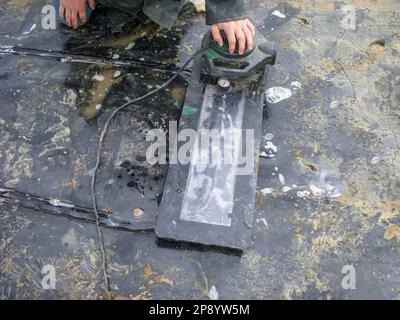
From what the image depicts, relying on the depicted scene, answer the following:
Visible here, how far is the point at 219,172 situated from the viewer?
1606 millimetres

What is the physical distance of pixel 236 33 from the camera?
67.6 inches

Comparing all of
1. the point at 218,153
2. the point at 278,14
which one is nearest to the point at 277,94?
the point at 218,153

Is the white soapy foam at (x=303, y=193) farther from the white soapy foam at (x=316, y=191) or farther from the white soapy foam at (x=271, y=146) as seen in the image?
the white soapy foam at (x=271, y=146)

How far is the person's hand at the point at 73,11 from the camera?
209 centimetres

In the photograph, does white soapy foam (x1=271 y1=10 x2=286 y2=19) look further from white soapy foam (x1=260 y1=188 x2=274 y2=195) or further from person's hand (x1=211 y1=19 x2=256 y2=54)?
white soapy foam (x1=260 y1=188 x2=274 y2=195)

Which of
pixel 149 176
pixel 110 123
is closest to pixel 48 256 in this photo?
pixel 149 176

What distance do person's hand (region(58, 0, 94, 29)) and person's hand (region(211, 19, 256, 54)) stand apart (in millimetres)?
759

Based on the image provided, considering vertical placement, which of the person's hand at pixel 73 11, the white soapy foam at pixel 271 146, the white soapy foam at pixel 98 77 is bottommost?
the white soapy foam at pixel 271 146

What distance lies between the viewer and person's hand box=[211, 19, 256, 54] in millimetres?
1710

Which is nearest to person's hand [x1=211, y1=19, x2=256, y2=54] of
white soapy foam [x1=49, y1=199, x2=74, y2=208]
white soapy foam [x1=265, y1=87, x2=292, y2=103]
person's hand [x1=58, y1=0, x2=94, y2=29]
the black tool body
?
the black tool body

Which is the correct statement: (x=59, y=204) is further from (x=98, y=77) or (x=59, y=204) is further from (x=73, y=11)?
(x=73, y=11)

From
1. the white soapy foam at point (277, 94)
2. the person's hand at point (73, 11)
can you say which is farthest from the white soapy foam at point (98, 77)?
the white soapy foam at point (277, 94)

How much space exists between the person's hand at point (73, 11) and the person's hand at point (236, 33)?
76 cm
